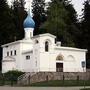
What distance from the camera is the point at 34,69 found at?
6938 centimetres

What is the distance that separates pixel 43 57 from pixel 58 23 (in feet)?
81.8

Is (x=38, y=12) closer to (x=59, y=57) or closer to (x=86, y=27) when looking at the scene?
(x=86, y=27)

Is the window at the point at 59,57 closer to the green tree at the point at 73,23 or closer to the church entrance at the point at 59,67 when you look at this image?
the church entrance at the point at 59,67

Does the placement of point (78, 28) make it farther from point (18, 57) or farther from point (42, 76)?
point (42, 76)

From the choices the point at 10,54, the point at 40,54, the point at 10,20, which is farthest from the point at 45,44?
the point at 10,20

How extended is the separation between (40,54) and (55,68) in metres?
3.91

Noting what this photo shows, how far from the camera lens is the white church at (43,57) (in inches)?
2709

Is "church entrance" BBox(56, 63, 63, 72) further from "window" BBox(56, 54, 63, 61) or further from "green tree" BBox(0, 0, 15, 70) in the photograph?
"green tree" BBox(0, 0, 15, 70)

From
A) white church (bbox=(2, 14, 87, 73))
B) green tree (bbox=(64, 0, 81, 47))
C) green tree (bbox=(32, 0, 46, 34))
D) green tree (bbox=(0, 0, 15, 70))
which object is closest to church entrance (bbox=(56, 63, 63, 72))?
white church (bbox=(2, 14, 87, 73))

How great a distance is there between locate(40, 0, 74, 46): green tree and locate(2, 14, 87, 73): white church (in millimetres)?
14017

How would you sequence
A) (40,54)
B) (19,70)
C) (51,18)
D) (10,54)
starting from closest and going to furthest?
1. (40,54)
2. (19,70)
3. (10,54)
4. (51,18)

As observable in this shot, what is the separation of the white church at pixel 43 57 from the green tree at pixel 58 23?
14017 millimetres

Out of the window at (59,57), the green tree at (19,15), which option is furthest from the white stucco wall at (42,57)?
the green tree at (19,15)

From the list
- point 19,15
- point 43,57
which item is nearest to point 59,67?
point 43,57
